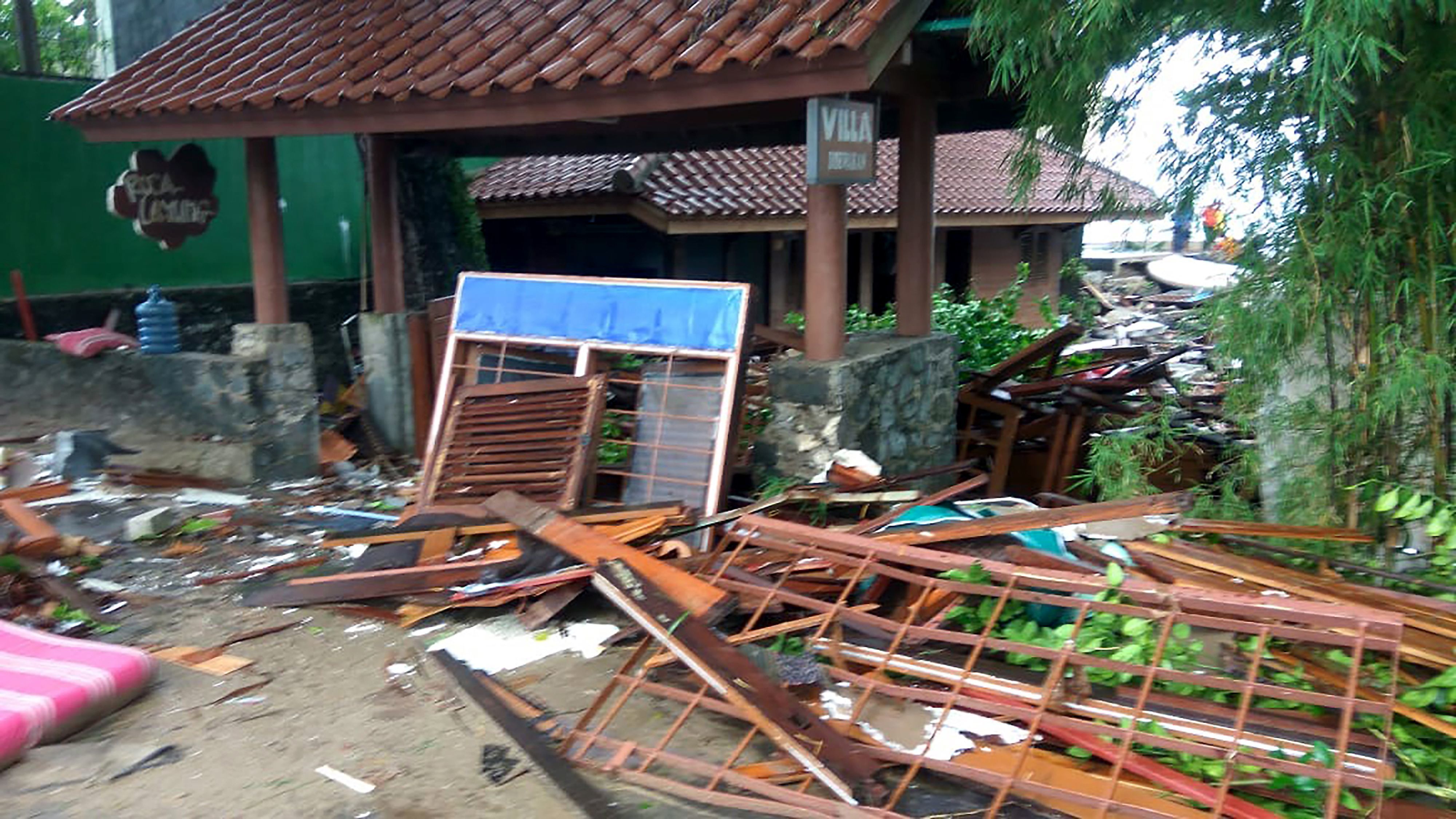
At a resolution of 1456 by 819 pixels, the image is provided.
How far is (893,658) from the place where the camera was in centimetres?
456

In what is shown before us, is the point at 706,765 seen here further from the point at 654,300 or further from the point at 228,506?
the point at 228,506

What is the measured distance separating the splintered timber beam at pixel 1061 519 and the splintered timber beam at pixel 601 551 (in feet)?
3.06

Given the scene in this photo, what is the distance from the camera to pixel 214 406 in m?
8.43

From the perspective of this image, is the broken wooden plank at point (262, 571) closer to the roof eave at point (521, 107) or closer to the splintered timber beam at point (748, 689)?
the splintered timber beam at point (748, 689)

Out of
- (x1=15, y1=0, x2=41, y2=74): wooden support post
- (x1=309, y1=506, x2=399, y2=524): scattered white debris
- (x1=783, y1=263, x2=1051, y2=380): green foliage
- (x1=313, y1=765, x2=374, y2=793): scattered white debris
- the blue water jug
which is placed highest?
(x1=15, y1=0, x2=41, y2=74): wooden support post

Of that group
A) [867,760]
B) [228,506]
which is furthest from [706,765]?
[228,506]

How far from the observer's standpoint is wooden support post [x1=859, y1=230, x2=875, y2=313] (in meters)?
16.2

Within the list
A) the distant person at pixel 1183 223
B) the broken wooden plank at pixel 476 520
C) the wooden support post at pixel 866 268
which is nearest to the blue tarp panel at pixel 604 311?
the broken wooden plank at pixel 476 520

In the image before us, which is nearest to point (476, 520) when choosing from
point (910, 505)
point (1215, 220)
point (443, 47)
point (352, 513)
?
point (352, 513)

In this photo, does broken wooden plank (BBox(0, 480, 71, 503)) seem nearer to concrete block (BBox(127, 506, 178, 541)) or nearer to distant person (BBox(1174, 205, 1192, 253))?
concrete block (BBox(127, 506, 178, 541))

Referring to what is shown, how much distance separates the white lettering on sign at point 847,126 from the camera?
604cm

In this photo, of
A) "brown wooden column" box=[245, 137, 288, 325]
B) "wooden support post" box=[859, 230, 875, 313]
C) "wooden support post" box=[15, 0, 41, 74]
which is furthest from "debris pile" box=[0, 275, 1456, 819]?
"wooden support post" box=[859, 230, 875, 313]

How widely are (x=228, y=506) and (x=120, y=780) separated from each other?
395 cm

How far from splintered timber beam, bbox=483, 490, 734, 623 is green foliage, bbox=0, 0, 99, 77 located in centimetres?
1659
